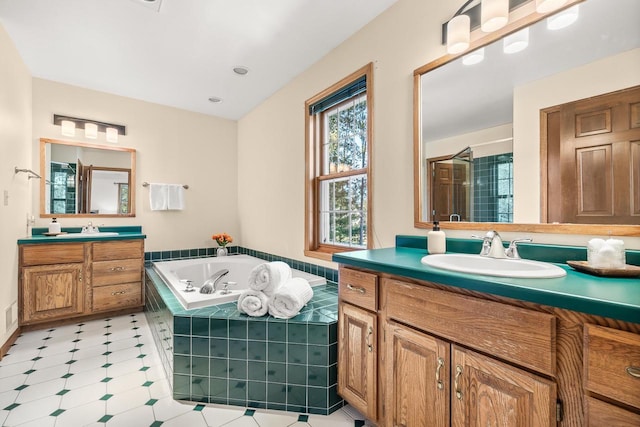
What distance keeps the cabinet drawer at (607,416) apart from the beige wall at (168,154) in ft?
12.9

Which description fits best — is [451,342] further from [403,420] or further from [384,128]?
[384,128]

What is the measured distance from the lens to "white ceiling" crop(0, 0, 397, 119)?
2029 millimetres

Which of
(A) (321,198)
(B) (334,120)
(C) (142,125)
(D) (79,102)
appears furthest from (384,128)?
(D) (79,102)

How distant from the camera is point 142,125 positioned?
3605 millimetres

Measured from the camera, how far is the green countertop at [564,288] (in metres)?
0.75

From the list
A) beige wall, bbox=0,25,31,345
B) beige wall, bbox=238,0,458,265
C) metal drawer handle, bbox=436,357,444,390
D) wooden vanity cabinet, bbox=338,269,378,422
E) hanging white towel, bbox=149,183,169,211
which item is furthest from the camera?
hanging white towel, bbox=149,183,169,211

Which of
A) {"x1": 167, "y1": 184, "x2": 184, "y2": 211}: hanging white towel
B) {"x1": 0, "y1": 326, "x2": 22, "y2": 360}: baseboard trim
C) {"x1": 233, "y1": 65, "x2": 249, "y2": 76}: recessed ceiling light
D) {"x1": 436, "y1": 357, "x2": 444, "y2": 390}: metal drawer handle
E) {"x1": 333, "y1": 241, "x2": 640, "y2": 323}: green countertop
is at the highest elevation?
{"x1": 233, "y1": 65, "x2": 249, "y2": 76}: recessed ceiling light

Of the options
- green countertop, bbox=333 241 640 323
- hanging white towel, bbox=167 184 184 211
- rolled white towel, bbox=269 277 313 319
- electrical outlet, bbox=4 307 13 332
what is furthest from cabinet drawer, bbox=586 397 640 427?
hanging white towel, bbox=167 184 184 211

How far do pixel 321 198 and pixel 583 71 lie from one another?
1977mm

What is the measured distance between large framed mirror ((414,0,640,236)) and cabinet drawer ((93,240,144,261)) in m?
2.87

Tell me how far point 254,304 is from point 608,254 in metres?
1.60

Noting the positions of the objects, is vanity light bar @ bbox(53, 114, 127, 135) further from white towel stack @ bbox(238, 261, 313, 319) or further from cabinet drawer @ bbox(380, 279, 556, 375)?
cabinet drawer @ bbox(380, 279, 556, 375)

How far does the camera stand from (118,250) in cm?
313

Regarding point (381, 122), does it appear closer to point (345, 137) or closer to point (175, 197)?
point (345, 137)
